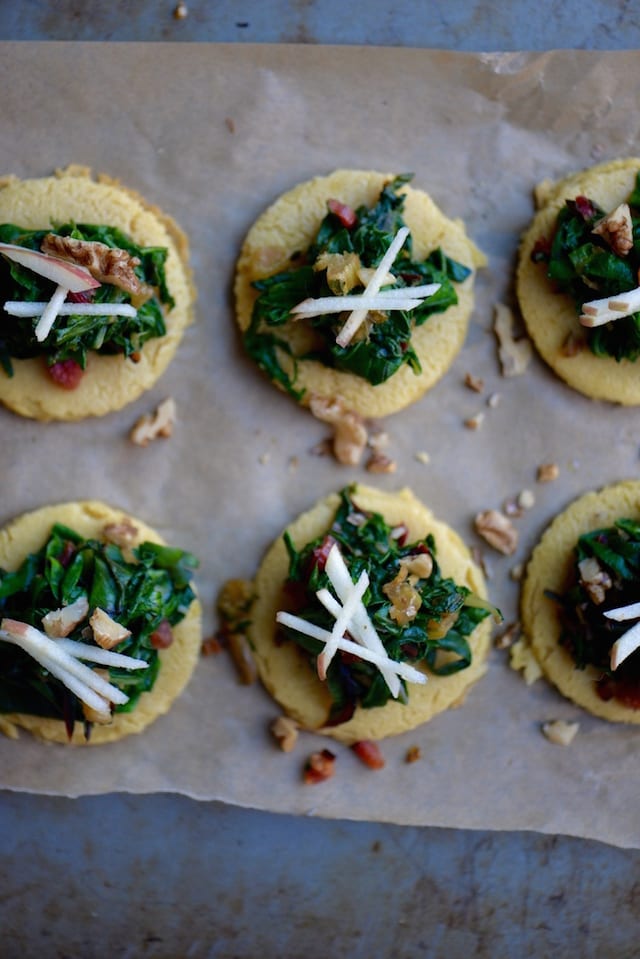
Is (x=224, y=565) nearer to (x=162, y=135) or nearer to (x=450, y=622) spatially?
(x=450, y=622)

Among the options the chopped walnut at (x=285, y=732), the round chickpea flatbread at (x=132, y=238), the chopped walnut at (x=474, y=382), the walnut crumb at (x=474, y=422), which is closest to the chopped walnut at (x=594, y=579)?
the walnut crumb at (x=474, y=422)

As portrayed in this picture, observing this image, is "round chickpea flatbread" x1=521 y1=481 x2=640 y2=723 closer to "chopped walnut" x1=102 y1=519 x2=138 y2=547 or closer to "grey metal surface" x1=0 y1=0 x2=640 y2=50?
"chopped walnut" x1=102 y1=519 x2=138 y2=547

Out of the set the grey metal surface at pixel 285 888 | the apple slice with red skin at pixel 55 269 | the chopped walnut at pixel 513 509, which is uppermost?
the apple slice with red skin at pixel 55 269

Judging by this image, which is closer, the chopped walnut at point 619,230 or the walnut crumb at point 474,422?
the chopped walnut at point 619,230

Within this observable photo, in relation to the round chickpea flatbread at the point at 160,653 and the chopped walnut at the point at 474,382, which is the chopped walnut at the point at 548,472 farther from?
the round chickpea flatbread at the point at 160,653

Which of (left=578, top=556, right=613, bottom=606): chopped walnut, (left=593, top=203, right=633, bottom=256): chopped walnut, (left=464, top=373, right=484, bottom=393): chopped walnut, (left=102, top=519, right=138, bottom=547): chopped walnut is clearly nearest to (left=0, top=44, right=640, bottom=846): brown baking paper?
(left=464, top=373, right=484, bottom=393): chopped walnut

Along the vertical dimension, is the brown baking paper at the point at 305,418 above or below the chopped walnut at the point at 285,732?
above

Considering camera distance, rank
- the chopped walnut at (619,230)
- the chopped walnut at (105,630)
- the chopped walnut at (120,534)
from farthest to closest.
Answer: the chopped walnut at (120,534) < the chopped walnut at (619,230) < the chopped walnut at (105,630)

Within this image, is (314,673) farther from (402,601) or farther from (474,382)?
(474,382)
